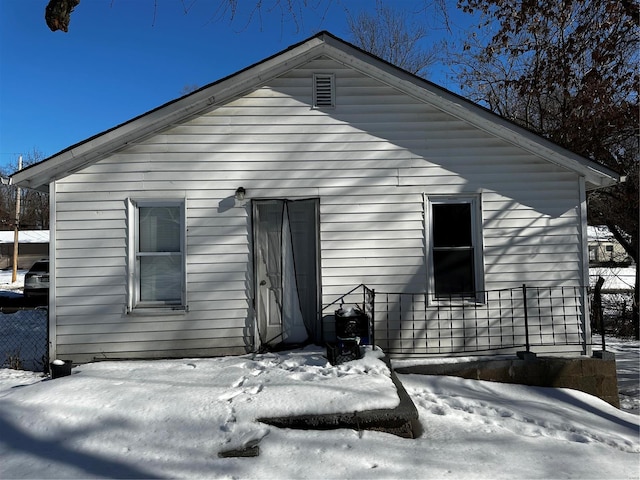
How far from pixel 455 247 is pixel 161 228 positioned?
14.1 feet

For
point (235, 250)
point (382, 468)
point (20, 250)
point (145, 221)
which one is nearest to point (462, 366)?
point (382, 468)

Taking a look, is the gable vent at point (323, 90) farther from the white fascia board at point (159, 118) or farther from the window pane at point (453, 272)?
the window pane at point (453, 272)

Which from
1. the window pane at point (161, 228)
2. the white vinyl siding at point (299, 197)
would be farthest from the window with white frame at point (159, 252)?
the white vinyl siding at point (299, 197)

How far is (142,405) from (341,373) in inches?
80.8

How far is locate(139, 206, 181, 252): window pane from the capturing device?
661 centimetres

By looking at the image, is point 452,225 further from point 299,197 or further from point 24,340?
point 24,340

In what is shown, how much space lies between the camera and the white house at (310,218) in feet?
21.1

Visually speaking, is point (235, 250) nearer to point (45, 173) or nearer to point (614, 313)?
point (45, 173)

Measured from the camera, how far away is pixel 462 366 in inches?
244

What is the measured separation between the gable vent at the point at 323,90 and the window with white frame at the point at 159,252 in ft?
8.11

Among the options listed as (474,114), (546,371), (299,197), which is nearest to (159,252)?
(299,197)

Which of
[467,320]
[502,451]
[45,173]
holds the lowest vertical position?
[502,451]

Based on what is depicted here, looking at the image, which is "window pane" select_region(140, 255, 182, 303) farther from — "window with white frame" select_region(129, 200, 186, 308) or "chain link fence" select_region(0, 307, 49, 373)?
"chain link fence" select_region(0, 307, 49, 373)

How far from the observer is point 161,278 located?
6.61 m
